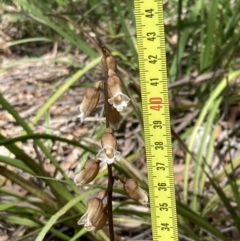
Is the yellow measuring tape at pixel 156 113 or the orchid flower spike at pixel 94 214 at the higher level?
the yellow measuring tape at pixel 156 113

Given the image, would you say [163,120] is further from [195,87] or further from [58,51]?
[58,51]

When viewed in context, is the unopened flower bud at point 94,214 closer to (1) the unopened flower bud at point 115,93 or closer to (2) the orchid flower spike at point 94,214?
(2) the orchid flower spike at point 94,214

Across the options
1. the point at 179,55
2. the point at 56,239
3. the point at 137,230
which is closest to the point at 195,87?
the point at 179,55

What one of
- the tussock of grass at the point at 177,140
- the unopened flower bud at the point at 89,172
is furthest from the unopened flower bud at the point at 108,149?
the tussock of grass at the point at 177,140

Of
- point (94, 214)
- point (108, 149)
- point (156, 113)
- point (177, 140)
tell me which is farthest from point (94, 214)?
point (177, 140)

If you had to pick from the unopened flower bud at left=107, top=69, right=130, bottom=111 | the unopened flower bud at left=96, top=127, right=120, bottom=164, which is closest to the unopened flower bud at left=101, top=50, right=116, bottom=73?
the unopened flower bud at left=107, top=69, right=130, bottom=111

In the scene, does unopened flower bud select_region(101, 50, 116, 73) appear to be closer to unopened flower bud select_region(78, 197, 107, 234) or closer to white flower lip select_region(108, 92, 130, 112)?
white flower lip select_region(108, 92, 130, 112)
